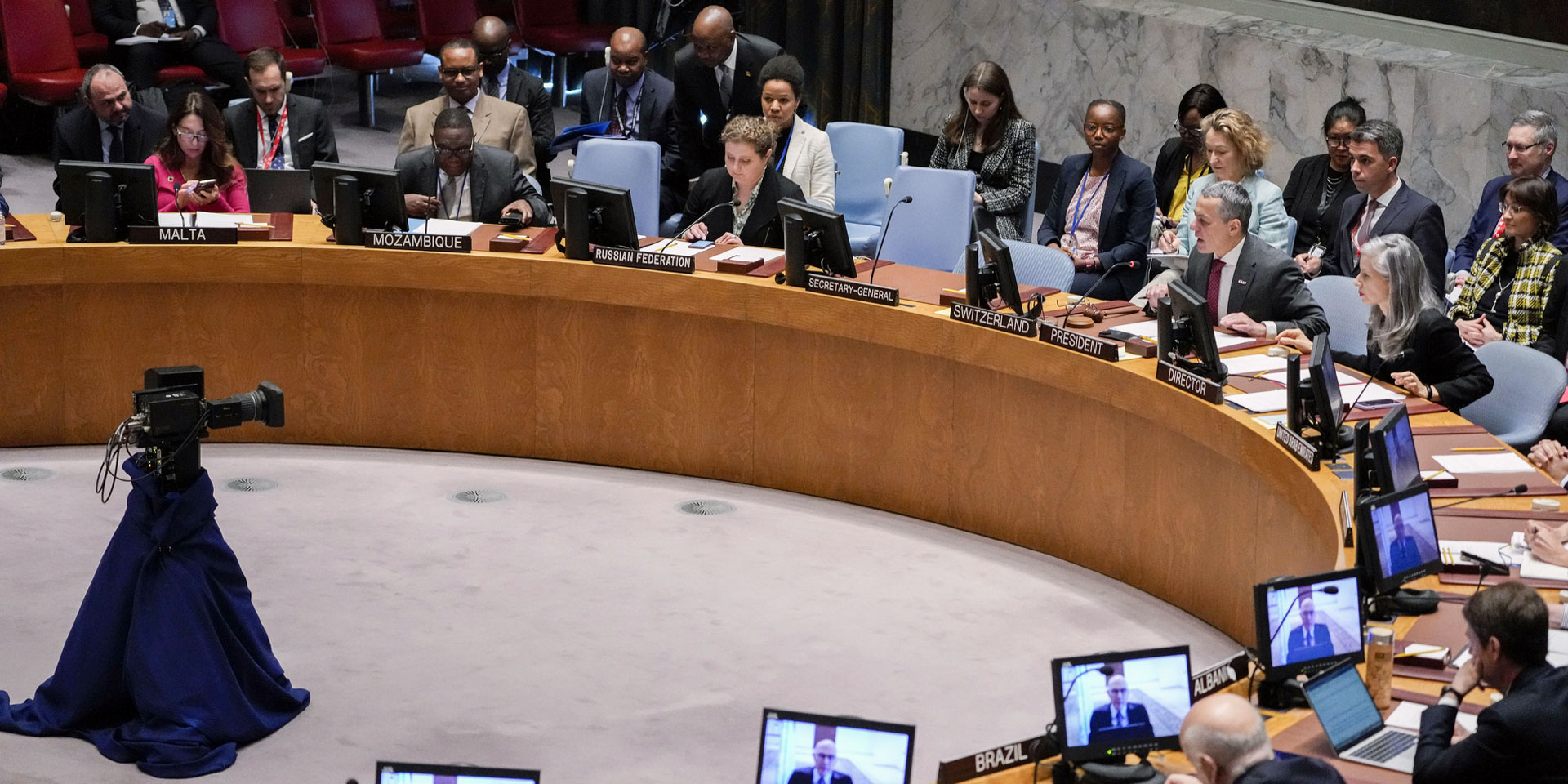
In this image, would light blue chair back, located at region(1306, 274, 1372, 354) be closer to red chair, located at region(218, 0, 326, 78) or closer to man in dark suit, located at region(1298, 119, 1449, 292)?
man in dark suit, located at region(1298, 119, 1449, 292)

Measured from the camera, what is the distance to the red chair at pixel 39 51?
31.2 ft

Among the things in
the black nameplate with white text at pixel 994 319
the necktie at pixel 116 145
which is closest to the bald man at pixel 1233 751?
the black nameplate with white text at pixel 994 319

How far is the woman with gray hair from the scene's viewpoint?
5.19 m

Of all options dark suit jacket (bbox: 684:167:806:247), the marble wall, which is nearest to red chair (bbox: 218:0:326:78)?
the marble wall

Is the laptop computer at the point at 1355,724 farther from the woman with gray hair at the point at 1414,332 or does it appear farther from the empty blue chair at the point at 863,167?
the empty blue chair at the point at 863,167

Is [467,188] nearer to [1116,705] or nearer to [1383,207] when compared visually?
[1383,207]

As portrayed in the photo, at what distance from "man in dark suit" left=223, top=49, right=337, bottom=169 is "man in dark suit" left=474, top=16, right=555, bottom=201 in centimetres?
89

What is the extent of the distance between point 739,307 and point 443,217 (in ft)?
5.45

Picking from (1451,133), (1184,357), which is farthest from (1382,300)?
(1451,133)

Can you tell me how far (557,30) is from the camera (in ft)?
37.2

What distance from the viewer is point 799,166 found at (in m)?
7.38

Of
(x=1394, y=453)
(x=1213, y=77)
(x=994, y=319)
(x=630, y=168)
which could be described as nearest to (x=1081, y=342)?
(x=994, y=319)

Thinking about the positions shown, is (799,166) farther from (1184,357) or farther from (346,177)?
(1184,357)

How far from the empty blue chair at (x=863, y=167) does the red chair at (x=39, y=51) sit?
4502mm
